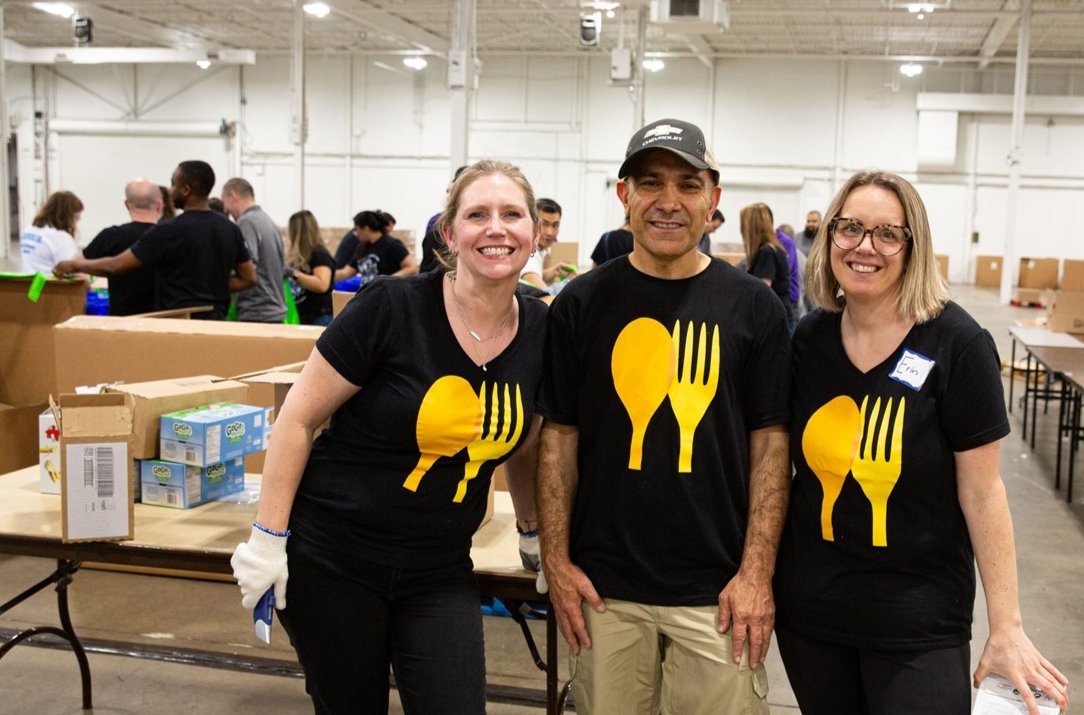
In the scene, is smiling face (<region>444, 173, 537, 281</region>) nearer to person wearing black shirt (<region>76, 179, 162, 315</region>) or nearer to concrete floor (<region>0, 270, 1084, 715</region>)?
concrete floor (<region>0, 270, 1084, 715</region>)

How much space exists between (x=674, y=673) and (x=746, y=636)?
148 millimetres

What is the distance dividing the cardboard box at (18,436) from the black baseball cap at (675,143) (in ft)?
10.2

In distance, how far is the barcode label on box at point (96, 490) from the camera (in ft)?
6.95

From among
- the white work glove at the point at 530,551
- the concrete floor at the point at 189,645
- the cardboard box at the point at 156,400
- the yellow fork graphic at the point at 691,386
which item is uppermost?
the yellow fork graphic at the point at 691,386

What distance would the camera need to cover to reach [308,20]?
16.0 meters

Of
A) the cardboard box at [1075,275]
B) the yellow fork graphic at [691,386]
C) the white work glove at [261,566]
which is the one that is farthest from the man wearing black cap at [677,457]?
the cardboard box at [1075,275]

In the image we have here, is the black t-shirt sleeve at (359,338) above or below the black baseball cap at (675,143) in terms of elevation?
below

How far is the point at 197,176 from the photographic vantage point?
14.7 feet

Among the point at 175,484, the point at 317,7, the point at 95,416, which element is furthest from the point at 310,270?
the point at 317,7

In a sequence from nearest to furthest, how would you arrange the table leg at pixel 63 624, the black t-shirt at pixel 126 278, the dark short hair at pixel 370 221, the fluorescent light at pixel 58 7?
the table leg at pixel 63 624
the black t-shirt at pixel 126 278
the dark short hair at pixel 370 221
the fluorescent light at pixel 58 7

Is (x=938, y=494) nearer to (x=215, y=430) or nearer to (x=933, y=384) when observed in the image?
(x=933, y=384)

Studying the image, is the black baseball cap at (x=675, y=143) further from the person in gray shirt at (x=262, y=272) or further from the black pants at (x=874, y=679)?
the person in gray shirt at (x=262, y=272)

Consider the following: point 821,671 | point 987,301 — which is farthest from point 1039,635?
point 987,301

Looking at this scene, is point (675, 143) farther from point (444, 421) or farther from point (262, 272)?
point (262, 272)
